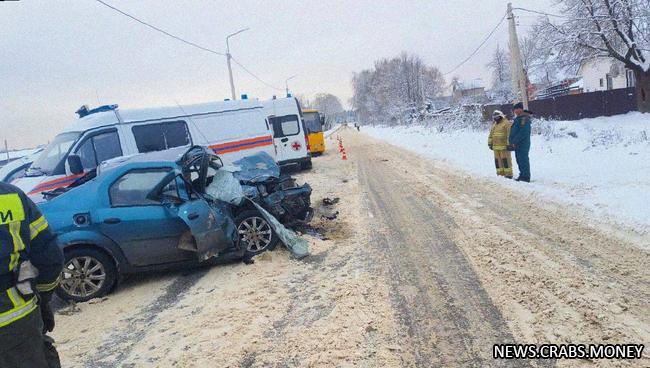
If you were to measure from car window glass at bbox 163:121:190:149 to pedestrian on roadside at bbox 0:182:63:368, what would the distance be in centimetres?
822

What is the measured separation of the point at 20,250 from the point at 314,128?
73.6 feet

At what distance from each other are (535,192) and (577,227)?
104 inches

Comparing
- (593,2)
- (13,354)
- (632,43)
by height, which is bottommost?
(13,354)

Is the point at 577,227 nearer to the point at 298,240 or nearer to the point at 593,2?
the point at 298,240

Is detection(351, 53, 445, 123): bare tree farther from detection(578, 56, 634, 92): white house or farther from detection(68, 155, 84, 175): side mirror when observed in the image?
detection(68, 155, 84, 175): side mirror

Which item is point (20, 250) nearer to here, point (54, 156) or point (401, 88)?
point (54, 156)

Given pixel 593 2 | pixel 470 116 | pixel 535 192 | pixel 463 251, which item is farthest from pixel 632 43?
pixel 463 251

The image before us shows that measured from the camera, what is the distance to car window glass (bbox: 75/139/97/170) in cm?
883

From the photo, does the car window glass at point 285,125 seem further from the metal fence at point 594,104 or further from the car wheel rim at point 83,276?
the metal fence at point 594,104

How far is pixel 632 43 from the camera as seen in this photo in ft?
80.8

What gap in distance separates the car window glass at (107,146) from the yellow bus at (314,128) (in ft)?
48.3

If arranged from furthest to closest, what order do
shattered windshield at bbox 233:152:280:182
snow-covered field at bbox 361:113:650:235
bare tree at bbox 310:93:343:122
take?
1. bare tree at bbox 310:93:343:122
2. shattered windshield at bbox 233:152:280:182
3. snow-covered field at bbox 361:113:650:235

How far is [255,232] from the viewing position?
6.12 metres

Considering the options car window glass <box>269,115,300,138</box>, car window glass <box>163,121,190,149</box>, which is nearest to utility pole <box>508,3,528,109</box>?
car window glass <box>269,115,300,138</box>
